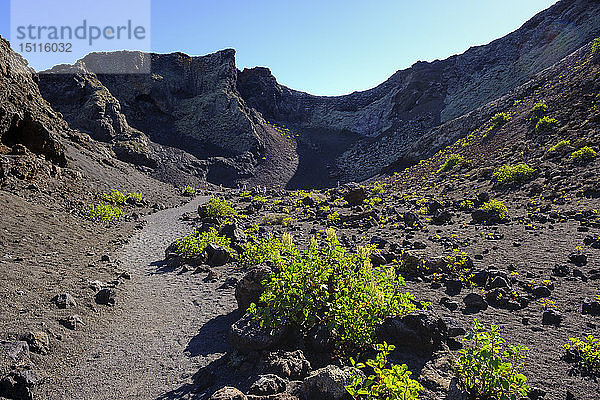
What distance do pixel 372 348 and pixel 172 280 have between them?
20.7 ft

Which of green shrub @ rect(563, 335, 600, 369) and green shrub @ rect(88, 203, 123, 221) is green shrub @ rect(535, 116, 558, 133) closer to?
green shrub @ rect(563, 335, 600, 369)

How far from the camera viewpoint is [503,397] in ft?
10.2

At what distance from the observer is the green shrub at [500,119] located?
92.0ft

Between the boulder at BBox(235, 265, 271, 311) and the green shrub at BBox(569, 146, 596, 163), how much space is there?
1717 centimetres

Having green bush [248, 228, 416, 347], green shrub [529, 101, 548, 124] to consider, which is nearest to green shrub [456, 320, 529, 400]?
green bush [248, 228, 416, 347]

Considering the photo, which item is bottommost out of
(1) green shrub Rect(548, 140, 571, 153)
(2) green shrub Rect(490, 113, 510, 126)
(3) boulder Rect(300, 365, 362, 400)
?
(3) boulder Rect(300, 365, 362, 400)

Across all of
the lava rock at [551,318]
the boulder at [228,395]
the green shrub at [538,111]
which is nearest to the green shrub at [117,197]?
the boulder at [228,395]

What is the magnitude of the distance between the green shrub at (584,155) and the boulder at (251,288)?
17172mm

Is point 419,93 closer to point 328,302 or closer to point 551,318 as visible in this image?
point 551,318

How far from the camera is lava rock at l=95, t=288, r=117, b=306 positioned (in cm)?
664

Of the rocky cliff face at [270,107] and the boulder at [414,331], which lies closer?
the boulder at [414,331]

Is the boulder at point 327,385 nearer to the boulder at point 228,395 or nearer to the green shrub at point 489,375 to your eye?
the boulder at point 228,395

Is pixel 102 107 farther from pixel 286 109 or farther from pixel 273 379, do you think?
pixel 273 379

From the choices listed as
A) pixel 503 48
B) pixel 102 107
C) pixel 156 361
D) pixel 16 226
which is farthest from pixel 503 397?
pixel 503 48
